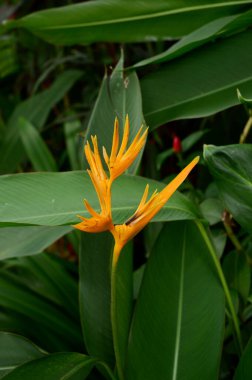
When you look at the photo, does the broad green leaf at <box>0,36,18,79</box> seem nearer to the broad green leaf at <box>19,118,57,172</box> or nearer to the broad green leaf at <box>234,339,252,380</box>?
the broad green leaf at <box>19,118,57,172</box>

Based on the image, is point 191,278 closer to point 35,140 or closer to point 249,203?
point 249,203

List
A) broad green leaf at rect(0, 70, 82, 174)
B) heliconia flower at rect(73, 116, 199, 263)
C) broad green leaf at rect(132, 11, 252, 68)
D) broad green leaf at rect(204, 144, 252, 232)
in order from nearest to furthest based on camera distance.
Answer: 1. heliconia flower at rect(73, 116, 199, 263)
2. broad green leaf at rect(204, 144, 252, 232)
3. broad green leaf at rect(132, 11, 252, 68)
4. broad green leaf at rect(0, 70, 82, 174)

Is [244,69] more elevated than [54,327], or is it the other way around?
[244,69]

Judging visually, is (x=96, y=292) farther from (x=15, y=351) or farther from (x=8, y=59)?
(x=8, y=59)

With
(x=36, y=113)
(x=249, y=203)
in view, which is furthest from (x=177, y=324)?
(x=36, y=113)

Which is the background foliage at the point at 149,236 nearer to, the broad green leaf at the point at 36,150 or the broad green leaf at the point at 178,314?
the broad green leaf at the point at 178,314

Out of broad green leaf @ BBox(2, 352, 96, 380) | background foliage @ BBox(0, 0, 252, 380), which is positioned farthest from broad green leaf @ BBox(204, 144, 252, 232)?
broad green leaf @ BBox(2, 352, 96, 380)
